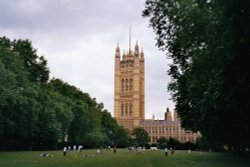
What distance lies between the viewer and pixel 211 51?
29.2 m

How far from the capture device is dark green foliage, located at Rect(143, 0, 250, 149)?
970 inches

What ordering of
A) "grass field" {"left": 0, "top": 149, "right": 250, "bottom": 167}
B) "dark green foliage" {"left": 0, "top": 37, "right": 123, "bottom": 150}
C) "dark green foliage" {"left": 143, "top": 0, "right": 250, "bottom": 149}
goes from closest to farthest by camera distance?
"dark green foliage" {"left": 143, "top": 0, "right": 250, "bottom": 149}
"grass field" {"left": 0, "top": 149, "right": 250, "bottom": 167}
"dark green foliage" {"left": 0, "top": 37, "right": 123, "bottom": 150}

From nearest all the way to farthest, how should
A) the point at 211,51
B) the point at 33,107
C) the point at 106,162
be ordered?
the point at 211,51 < the point at 106,162 < the point at 33,107

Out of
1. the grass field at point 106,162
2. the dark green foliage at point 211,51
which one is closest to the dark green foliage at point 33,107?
the grass field at point 106,162

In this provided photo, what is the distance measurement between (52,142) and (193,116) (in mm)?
44169

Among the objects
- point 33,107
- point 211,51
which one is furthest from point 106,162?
point 33,107

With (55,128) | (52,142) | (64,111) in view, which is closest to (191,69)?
(55,128)

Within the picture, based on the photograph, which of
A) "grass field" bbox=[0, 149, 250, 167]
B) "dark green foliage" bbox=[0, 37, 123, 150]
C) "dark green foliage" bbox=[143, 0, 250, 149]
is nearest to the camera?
"dark green foliage" bbox=[143, 0, 250, 149]

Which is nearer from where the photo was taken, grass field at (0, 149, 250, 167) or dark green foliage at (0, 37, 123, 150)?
grass field at (0, 149, 250, 167)

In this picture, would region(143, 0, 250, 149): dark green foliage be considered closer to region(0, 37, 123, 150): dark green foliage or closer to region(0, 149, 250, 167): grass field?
region(0, 149, 250, 167): grass field

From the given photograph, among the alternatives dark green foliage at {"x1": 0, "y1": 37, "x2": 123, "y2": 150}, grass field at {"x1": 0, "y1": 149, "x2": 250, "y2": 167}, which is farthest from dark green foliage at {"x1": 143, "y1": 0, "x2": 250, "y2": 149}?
dark green foliage at {"x1": 0, "y1": 37, "x2": 123, "y2": 150}

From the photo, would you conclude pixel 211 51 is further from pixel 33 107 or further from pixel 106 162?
pixel 33 107

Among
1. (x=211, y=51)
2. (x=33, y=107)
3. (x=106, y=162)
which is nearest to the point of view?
(x=211, y=51)

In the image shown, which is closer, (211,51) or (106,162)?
(211,51)
